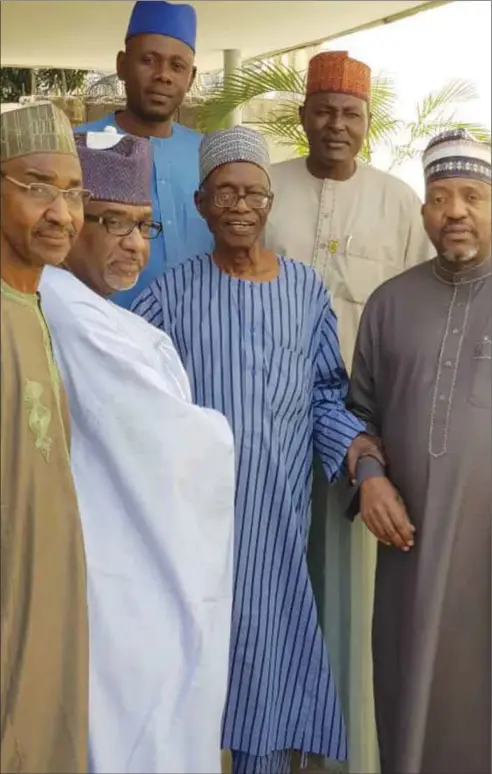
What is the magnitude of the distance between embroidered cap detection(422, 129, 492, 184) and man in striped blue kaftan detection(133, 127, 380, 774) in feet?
1.43

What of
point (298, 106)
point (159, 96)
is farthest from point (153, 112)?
point (298, 106)

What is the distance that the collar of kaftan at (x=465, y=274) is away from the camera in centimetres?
269

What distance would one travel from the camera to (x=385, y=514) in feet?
8.60

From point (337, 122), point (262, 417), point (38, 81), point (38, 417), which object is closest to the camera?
point (38, 417)

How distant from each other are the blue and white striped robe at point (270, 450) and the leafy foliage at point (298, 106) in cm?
39

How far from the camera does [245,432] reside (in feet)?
8.19

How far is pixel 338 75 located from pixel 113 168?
0.89 m

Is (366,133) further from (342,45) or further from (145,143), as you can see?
(145,143)

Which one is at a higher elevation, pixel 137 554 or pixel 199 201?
pixel 199 201

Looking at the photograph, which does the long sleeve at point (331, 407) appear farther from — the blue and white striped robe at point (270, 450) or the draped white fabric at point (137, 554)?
the draped white fabric at point (137, 554)

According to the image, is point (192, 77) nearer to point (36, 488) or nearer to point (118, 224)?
point (118, 224)

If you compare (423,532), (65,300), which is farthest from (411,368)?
(65,300)

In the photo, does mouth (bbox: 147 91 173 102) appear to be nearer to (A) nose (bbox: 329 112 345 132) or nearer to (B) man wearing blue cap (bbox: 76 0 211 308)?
(B) man wearing blue cap (bbox: 76 0 211 308)

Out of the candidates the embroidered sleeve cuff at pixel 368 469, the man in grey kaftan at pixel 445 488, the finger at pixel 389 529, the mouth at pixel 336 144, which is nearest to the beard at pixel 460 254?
the man in grey kaftan at pixel 445 488
